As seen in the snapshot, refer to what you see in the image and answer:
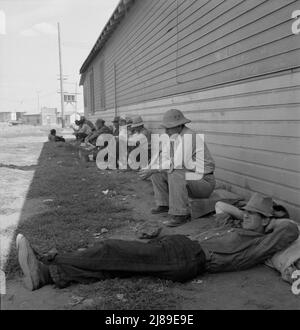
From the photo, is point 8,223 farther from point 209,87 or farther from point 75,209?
point 209,87

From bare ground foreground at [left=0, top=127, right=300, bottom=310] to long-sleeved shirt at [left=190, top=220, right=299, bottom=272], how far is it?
11cm

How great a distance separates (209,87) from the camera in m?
7.01

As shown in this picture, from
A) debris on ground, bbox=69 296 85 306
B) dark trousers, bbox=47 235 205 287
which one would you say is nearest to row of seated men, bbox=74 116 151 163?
dark trousers, bbox=47 235 205 287

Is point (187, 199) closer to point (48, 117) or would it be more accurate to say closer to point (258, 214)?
point (258, 214)

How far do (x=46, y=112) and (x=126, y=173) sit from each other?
64.6 m

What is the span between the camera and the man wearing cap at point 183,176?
522 centimetres

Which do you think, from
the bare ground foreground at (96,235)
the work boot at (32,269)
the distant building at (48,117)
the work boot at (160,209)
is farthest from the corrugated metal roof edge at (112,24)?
the distant building at (48,117)

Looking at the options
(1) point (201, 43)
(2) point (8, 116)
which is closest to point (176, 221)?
(1) point (201, 43)

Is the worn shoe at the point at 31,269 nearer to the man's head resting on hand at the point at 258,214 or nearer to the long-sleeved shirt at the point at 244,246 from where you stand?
the long-sleeved shirt at the point at 244,246

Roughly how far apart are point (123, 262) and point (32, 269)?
735mm

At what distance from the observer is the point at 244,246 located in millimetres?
3699

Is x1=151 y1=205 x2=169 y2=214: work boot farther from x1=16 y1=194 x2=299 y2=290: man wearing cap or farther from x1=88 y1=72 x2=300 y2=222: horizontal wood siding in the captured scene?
x1=16 y1=194 x2=299 y2=290: man wearing cap

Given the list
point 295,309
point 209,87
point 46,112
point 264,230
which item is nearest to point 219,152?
Result: point 209,87

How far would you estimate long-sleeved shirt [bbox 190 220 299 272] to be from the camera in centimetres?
365
